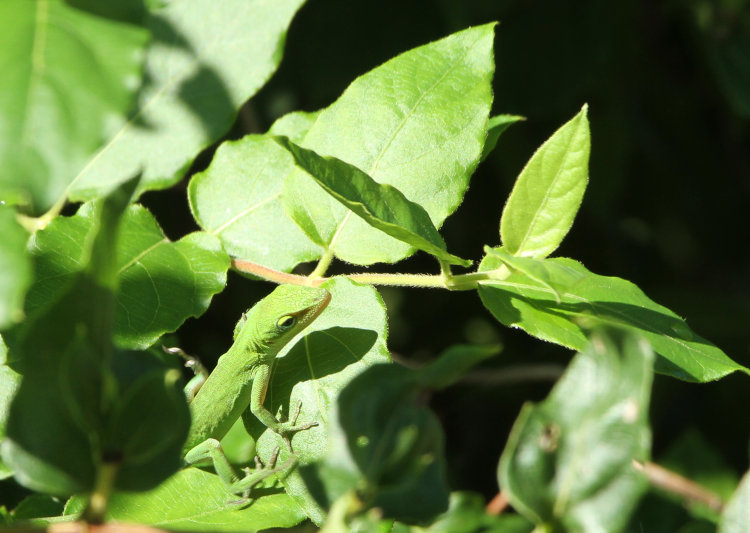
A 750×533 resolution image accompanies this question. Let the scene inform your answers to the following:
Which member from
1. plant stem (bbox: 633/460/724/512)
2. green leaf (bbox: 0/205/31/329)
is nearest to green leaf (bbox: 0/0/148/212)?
green leaf (bbox: 0/205/31/329)

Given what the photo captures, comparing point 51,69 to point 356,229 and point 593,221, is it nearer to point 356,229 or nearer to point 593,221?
point 356,229

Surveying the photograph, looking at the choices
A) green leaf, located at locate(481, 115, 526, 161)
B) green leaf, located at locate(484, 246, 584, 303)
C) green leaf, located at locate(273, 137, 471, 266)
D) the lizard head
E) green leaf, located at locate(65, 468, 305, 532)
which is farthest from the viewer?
green leaf, located at locate(481, 115, 526, 161)

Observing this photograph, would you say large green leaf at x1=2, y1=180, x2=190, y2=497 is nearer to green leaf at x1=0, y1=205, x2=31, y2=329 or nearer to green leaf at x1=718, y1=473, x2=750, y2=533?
green leaf at x1=0, y1=205, x2=31, y2=329

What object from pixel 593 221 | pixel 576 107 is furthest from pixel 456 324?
pixel 576 107

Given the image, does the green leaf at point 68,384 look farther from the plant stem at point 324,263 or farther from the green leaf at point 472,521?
the plant stem at point 324,263

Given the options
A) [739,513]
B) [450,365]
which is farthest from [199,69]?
[739,513]

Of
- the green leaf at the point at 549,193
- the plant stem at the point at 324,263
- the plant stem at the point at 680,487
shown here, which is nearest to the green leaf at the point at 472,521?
the green leaf at the point at 549,193

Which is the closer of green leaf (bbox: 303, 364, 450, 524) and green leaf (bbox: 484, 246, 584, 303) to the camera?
green leaf (bbox: 303, 364, 450, 524)

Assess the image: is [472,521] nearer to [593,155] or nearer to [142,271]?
[142,271]
